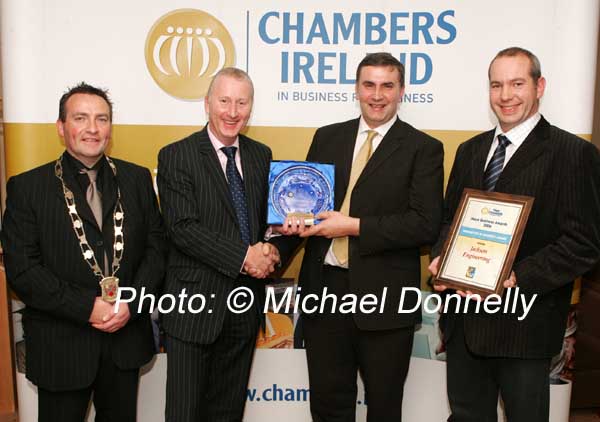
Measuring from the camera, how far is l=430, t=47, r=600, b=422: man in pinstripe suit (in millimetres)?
2174

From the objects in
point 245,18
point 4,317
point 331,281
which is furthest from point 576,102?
point 4,317

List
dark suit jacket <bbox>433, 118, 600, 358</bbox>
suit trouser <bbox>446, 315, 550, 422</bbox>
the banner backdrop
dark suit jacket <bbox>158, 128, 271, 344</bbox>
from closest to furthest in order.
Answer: dark suit jacket <bbox>433, 118, 600, 358</bbox>
suit trouser <bbox>446, 315, 550, 422</bbox>
dark suit jacket <bbox>158, 128, 271, 344</bbox>
the banner backdrop

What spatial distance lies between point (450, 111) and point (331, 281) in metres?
1.21

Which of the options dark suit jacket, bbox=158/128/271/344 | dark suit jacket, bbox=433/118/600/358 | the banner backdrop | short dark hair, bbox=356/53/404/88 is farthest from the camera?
the banner backdrop

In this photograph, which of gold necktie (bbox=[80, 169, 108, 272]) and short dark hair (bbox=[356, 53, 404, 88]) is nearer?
gold necktie (bbox=[80, 169, 108, 272])

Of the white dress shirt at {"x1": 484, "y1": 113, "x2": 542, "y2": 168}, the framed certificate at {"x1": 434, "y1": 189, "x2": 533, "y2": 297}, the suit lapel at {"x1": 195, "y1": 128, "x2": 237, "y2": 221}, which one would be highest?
the white dress shirt at {"x1": 484, "y1": 113, "x2": 542, "y2": 168}

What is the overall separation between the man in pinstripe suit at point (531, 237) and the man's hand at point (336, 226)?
1.32 feet

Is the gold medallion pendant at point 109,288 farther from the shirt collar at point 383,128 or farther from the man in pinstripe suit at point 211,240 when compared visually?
the shirt collar at point 383,128

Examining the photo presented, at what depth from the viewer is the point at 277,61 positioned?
3.03m

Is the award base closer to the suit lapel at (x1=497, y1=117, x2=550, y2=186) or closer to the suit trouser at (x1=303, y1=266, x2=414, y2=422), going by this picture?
the suit trouser at (x1=303, y1=266, x2=414, y2=422)

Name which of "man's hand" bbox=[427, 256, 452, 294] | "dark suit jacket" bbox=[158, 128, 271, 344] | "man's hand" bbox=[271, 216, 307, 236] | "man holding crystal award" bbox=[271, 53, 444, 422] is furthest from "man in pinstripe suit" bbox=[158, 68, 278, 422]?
"man's hand" bbox=[427, 256, 452, 294]

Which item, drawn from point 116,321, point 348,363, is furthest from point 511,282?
point 116,321

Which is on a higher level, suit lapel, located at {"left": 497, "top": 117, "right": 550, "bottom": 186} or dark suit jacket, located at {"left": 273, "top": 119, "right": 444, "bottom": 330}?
suit lapel, located at {"left": 497, "top": 117, "right": 550, "bottom": 186}

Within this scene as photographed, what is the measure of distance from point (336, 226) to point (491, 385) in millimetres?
993
